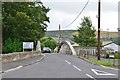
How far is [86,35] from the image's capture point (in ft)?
292

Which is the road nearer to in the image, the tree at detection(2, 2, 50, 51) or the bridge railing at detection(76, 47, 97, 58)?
the tree at detection(2, 2, 50, 51)

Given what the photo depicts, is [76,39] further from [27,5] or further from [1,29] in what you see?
[1,29]

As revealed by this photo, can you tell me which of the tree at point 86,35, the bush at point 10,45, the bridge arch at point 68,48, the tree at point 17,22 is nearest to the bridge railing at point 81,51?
the bridge arch at point 68,48

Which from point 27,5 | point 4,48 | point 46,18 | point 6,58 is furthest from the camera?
point 46,18

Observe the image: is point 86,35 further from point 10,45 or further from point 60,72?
point 60,72

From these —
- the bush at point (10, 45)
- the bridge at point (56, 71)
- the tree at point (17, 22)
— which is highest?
the tree at point (17, 22)

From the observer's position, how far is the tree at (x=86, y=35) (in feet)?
291

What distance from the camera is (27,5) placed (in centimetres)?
5262

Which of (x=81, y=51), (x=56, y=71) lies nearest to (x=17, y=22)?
(x=81, y=51)

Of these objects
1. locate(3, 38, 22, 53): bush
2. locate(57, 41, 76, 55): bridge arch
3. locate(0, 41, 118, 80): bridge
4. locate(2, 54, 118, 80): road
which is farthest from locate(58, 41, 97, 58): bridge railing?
locate(2, 54, 118, 80): road

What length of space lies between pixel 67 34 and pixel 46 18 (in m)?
75.6

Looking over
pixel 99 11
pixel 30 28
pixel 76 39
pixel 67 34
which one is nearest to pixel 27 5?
pixel 30 28

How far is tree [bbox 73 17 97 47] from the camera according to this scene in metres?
88.7

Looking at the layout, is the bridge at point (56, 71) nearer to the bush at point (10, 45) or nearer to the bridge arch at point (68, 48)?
the bush at point (10, 45)
